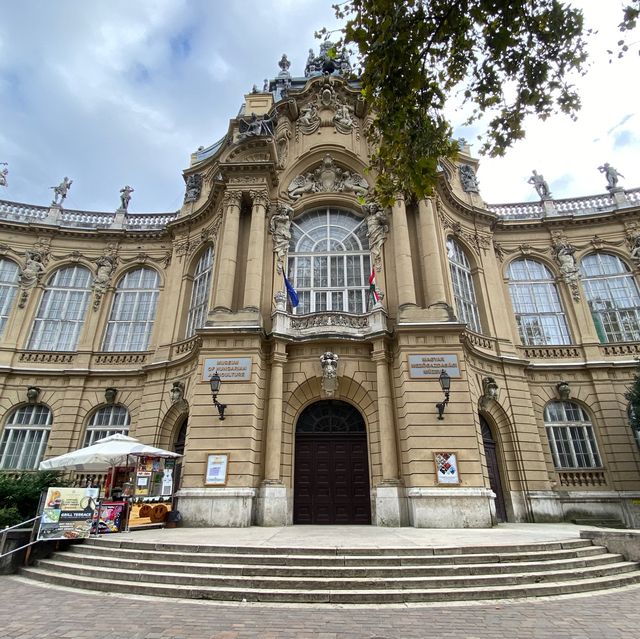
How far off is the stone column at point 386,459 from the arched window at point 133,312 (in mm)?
13070

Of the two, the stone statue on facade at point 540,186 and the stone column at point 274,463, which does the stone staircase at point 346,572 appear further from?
the stone statue on facade at point 540,186

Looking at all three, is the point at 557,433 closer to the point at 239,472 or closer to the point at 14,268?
the point at 239,472

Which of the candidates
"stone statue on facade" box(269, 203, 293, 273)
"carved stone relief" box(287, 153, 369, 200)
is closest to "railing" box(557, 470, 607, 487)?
"stone statue on facade" box(269, 203, 293, 273)

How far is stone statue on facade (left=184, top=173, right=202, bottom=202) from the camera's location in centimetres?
2328

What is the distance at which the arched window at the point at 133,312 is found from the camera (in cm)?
2169

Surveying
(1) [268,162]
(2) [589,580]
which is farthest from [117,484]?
(1) [268,162]

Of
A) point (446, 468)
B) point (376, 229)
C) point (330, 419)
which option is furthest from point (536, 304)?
point (330, 419)

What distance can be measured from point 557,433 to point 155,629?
18.9m

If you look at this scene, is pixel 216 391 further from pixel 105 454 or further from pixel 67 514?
pixel 67 514

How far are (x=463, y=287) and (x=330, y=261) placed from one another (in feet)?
22.0

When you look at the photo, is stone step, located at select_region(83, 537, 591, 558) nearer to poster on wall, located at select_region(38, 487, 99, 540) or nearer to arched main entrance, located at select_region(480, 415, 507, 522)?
poster on wall, located at select_region(38, 487, 99, 540)

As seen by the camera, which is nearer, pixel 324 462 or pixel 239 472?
pixel 239 472

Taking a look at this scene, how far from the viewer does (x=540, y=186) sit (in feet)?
79.6

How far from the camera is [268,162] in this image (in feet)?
60.9
